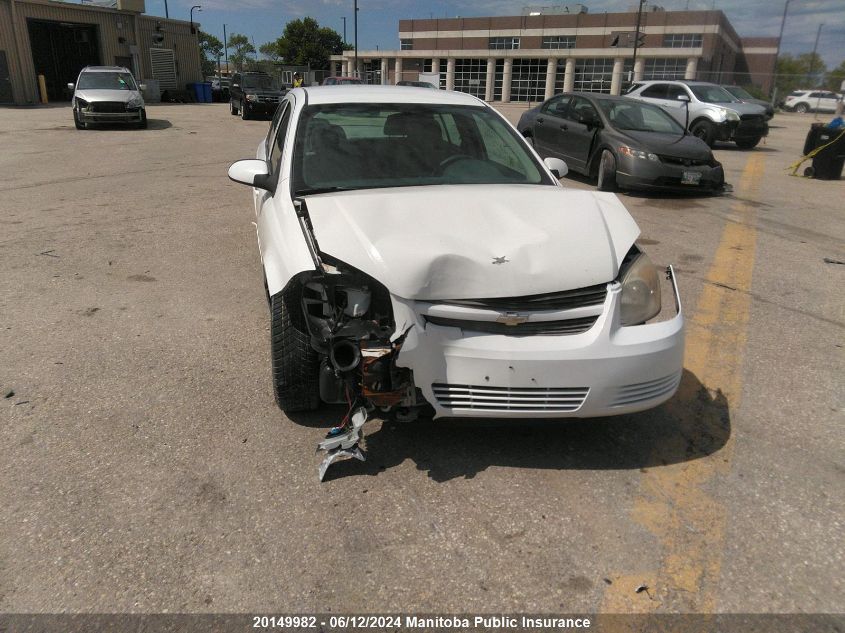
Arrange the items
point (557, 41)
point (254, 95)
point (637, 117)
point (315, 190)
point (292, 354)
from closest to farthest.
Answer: point (292, 354) < point (315, 190) < point (637, 117) < point (254, 95) < point (557, 41)

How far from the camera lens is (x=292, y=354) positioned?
2.93 metres

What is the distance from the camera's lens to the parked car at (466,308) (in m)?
2.57

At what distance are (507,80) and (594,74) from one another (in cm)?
883

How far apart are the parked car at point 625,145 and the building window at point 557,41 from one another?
2305 inches

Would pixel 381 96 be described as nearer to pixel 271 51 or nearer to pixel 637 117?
pixel 637 117

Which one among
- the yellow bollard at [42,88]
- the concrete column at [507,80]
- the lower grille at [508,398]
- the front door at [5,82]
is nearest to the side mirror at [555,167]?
the lower grille at [508,398]

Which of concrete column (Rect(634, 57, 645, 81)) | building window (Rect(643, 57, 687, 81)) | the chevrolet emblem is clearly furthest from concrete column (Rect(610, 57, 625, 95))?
the chevrolet emblem

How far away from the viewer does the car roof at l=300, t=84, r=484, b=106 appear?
4266mm

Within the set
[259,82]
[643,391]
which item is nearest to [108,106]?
[259,82]

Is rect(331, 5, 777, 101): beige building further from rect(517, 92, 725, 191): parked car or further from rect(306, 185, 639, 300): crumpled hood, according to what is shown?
rect(306, 185, 639, 300): crumpled hood

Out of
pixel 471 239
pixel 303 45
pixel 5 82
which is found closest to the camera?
pixel 471 239

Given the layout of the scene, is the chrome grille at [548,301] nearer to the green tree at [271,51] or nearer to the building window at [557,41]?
the building window at [557,41]

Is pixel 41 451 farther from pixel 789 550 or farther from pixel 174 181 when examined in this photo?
pixel 174 181

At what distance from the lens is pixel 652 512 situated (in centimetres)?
259
